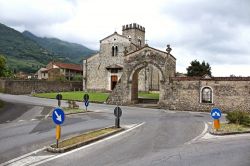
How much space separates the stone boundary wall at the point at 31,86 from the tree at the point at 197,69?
83.4 feet

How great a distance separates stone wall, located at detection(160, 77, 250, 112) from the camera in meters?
30.2

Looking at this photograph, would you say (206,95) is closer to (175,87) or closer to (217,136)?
(175,87)

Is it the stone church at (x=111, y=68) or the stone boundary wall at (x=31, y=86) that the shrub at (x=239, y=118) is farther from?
the stone boundary wall at (x=31, y=86)

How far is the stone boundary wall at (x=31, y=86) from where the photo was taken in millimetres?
54259

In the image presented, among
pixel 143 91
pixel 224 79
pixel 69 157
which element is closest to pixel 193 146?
pixel 69 157

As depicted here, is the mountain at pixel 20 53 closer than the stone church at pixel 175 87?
No

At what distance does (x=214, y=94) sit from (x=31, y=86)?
121 feet

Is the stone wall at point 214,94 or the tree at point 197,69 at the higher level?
the tree at point 197,69

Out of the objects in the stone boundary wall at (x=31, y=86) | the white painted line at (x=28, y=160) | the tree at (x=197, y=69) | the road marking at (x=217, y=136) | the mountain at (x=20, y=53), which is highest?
the mountain at (x=20, y=53)

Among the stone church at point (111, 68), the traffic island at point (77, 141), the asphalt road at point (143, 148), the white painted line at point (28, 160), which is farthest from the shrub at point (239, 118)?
the stone church at point (111, 68)

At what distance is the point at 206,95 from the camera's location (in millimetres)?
32031

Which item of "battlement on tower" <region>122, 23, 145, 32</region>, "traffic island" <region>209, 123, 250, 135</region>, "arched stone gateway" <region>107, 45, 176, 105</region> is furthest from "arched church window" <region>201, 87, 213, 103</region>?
"battlement on tower" <region>122, 23, 145, 32</region>

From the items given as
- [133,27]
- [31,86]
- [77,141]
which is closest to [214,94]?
[77,141]

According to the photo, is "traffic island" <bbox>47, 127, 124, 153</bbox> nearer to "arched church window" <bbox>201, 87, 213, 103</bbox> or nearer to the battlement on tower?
"arched church window" <bbox>201, 87, 213, 103</bbox>
